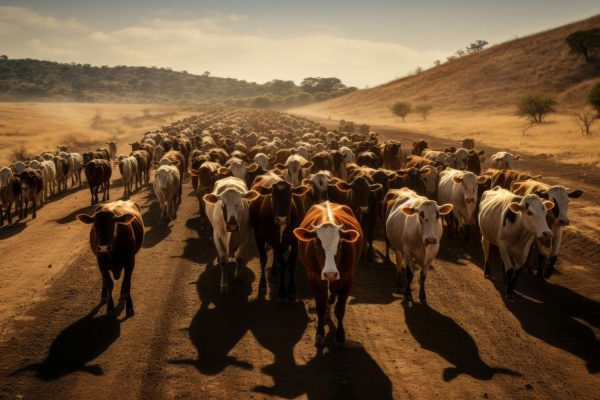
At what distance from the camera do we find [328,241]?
6.27 m

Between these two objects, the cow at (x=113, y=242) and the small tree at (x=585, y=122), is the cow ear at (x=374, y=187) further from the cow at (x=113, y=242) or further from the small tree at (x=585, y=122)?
the small tree at (x=585, y=122)

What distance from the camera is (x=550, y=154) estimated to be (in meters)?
27.8

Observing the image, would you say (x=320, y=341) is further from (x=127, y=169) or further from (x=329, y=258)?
(x=127, y=169)

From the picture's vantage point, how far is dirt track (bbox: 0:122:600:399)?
5.98 meters

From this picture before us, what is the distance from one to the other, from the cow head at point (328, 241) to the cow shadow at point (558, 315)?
3777 mm

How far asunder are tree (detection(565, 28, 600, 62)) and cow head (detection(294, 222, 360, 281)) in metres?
83.9

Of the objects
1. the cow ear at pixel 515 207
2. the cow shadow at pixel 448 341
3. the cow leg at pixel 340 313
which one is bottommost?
the cow shadow at pixel 448 341

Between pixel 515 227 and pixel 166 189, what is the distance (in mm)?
10594

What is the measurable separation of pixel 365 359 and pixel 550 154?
87.2ft

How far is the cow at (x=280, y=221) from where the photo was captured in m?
8.51

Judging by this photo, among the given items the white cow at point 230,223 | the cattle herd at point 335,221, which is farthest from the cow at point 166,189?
the white cow at point 230,223

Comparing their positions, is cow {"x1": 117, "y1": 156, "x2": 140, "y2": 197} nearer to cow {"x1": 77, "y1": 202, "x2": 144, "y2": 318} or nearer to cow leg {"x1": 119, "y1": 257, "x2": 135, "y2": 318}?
cow {"x1": 77, "y1": 202, "x2": 144, "y2": 318}

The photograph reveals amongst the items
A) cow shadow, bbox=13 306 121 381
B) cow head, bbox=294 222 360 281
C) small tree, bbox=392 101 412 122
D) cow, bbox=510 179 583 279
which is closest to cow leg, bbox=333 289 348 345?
cow head, bbox=294 222 360 281

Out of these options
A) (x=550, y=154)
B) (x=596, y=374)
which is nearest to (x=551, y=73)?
(x=550, y=154)
